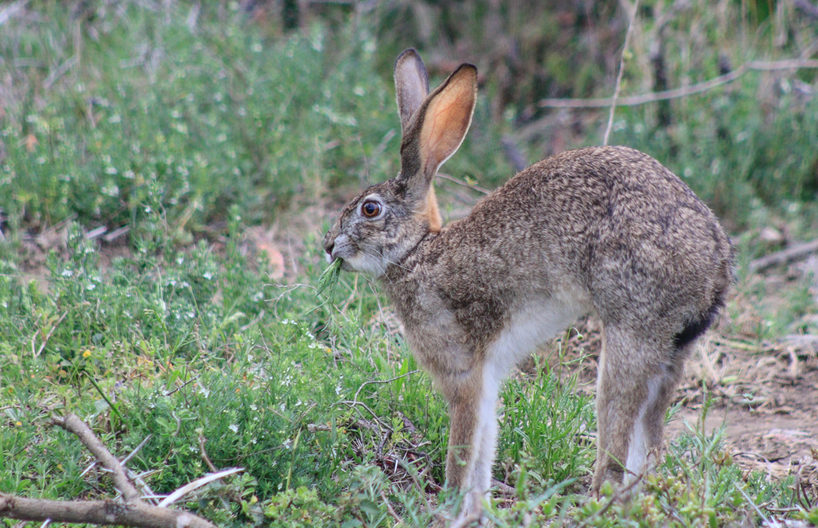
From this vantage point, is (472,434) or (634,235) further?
(472,434)

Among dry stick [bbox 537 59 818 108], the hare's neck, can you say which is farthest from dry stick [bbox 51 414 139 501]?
dry stick [bbox 537 59 818 108]

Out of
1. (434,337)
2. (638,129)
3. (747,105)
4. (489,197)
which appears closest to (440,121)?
(489,197)

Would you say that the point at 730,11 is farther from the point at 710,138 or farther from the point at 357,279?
the point at 357,279

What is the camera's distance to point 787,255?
6.44 metres

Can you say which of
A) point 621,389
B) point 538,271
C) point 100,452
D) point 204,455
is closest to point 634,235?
point 538,271

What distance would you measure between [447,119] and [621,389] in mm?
1634

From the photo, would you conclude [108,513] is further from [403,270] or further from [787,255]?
[787,255]

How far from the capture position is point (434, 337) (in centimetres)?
403

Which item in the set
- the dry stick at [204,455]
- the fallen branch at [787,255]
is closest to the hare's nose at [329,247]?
the dry stick at [204,455]

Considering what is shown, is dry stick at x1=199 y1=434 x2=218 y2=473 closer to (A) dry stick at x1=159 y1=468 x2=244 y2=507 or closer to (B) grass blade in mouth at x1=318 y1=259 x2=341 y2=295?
(A) dry stick at x1=159 y1=468 x2=244 y2=507

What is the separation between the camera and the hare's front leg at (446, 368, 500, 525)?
12.4 ft

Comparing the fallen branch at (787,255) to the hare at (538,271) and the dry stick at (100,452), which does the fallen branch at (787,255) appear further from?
the dry stick at (100,452)

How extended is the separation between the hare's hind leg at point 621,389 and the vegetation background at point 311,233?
28 cm

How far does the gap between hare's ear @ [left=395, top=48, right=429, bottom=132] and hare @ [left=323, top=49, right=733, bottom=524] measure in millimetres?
→ 290
